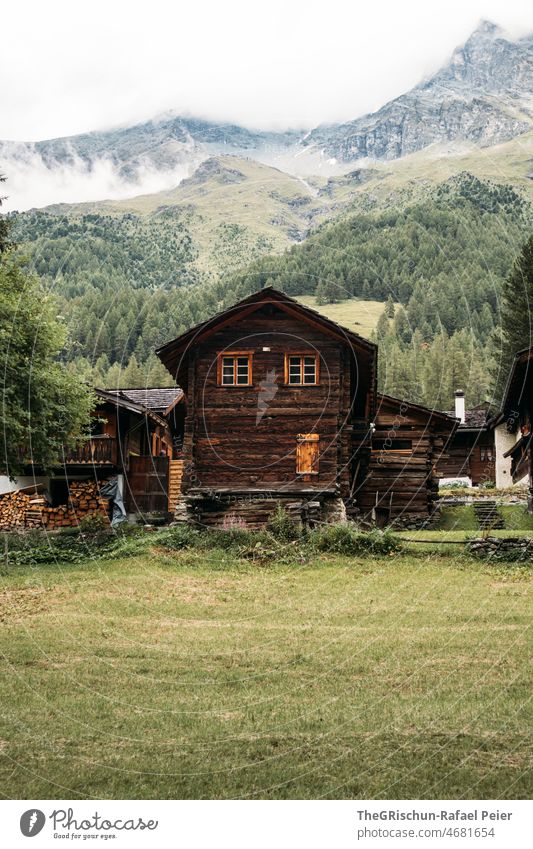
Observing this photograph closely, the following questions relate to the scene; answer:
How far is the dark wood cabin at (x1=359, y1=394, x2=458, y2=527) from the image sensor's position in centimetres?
4241

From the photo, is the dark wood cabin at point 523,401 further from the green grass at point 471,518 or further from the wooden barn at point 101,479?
the wooden barn at point 101,479

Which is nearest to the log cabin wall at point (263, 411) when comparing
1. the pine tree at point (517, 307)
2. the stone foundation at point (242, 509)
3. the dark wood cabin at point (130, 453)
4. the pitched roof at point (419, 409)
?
the stone foundation at point (242, 509)

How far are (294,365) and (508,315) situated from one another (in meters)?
37.7

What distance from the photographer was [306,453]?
35000mm

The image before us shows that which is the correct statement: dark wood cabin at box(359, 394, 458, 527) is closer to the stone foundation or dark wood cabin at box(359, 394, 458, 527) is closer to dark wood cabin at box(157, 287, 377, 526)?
dark wood cabin at box(157, 287, 377, 526)

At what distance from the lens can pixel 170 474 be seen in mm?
44688

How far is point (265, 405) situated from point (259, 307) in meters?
4.18

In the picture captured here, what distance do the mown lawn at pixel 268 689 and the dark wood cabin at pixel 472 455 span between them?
46247 mm

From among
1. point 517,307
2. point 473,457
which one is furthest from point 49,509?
point 517,307

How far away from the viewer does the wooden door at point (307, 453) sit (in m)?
34.8

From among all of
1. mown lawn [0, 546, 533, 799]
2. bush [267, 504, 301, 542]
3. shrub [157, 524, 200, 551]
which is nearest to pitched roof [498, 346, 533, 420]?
bush [267, 504, 301, 542]

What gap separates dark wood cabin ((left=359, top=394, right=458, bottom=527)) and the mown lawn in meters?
18.7
